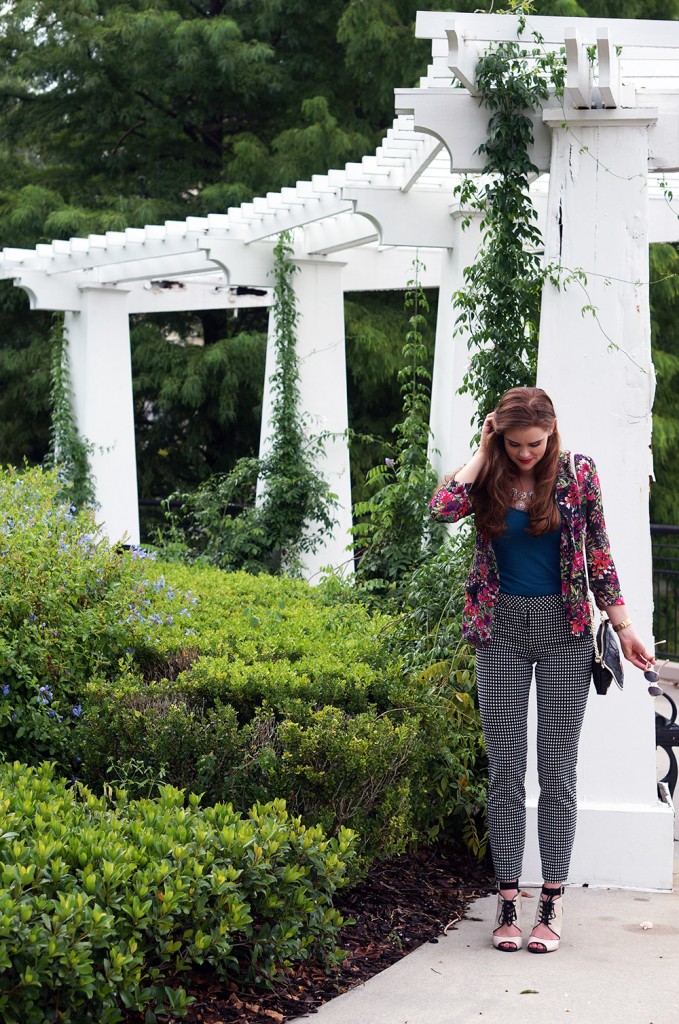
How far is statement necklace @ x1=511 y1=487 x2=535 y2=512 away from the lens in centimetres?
382

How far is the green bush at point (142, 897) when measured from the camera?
2836 millimetres

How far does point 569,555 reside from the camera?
12.5ft

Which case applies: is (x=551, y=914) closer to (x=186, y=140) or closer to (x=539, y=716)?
(x=539, y=716)

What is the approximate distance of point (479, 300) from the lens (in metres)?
5.07

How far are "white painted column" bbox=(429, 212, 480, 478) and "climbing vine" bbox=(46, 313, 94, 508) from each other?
13.9 feet

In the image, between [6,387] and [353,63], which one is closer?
[353,63]

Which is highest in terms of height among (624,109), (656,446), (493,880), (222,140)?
(222,140)

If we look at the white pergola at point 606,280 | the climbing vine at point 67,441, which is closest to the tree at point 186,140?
the climbing vine at point 67,441

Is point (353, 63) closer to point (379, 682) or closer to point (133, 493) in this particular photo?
point (133, 493)

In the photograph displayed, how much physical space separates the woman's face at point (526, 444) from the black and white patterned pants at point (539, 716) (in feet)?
1.46

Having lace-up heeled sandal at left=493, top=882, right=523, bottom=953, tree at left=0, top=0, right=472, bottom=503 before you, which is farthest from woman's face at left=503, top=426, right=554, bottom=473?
tree at left=0, top=0, right=472, bottom=503

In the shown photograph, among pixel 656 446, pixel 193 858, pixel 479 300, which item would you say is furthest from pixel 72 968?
pixel 656 446

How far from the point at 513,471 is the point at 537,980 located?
1569mm

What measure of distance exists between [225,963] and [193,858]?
0.41 m
